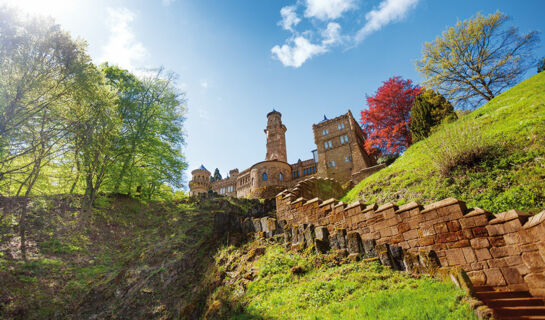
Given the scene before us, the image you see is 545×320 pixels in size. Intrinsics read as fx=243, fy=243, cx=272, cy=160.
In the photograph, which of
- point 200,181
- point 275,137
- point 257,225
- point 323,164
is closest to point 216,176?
point 200,181

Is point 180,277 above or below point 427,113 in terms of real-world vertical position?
below

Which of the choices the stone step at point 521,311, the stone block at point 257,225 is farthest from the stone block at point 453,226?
the stone block at point 257,225

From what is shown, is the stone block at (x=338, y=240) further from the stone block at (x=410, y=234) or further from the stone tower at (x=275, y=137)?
the stone tower at (x=275, y=137)

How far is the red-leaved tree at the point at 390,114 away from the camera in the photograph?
973 inches

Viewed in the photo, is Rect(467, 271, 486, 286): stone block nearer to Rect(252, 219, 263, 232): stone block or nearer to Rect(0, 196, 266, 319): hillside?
Rect(252, 219, 263, 232): stone block

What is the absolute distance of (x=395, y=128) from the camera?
24.2 m

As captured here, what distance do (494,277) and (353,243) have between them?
2.88m

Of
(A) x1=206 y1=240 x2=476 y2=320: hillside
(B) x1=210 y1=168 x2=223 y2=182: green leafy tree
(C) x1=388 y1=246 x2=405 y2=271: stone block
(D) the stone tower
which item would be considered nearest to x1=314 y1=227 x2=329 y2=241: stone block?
(A) x1=206 y1=240 x2=476 y2=320: hillside

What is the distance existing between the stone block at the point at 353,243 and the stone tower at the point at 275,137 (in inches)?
1597

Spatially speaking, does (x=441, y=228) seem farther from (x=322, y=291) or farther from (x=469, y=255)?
(x=322, y=291)

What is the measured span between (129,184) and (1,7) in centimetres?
1030

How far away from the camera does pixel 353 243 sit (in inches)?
263

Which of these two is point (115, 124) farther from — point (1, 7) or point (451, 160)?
point (451, 160)

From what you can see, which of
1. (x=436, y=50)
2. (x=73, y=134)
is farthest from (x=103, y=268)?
(x=436, y=50)
